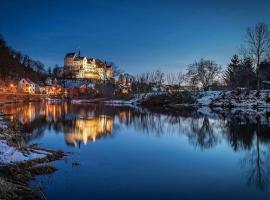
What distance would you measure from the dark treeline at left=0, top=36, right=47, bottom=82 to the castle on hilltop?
45.1ft

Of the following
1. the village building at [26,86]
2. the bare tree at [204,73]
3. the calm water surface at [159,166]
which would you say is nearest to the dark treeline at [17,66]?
the village building at [26,86]

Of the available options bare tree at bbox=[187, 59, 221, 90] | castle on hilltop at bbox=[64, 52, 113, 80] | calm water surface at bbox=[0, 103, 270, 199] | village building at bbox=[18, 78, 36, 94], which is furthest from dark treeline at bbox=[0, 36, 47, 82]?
calm water surface at bbox=[0, 103, 270, 199]

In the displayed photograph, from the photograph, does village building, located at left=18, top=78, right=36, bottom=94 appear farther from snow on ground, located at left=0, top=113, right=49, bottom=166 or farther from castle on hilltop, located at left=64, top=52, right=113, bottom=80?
snow on ground, located at left=0, top=113, right=49, bottom=166

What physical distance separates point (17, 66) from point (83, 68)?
1795 inches

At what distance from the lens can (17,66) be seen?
5325 inches

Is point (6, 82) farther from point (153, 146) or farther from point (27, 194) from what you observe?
point (27, 194)

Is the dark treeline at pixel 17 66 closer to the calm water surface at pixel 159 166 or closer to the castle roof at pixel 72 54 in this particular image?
the castle roof at pixel 72 54

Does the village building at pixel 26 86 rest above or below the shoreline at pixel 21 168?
above

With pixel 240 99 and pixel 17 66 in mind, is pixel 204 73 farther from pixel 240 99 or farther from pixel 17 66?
pixel 17 66

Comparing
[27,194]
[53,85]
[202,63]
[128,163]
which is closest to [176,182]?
[128,163]

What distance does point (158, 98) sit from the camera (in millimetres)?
77250

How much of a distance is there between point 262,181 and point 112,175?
5.49 m

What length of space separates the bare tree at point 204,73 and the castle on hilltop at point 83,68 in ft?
217

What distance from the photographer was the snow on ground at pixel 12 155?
43.9 feet
